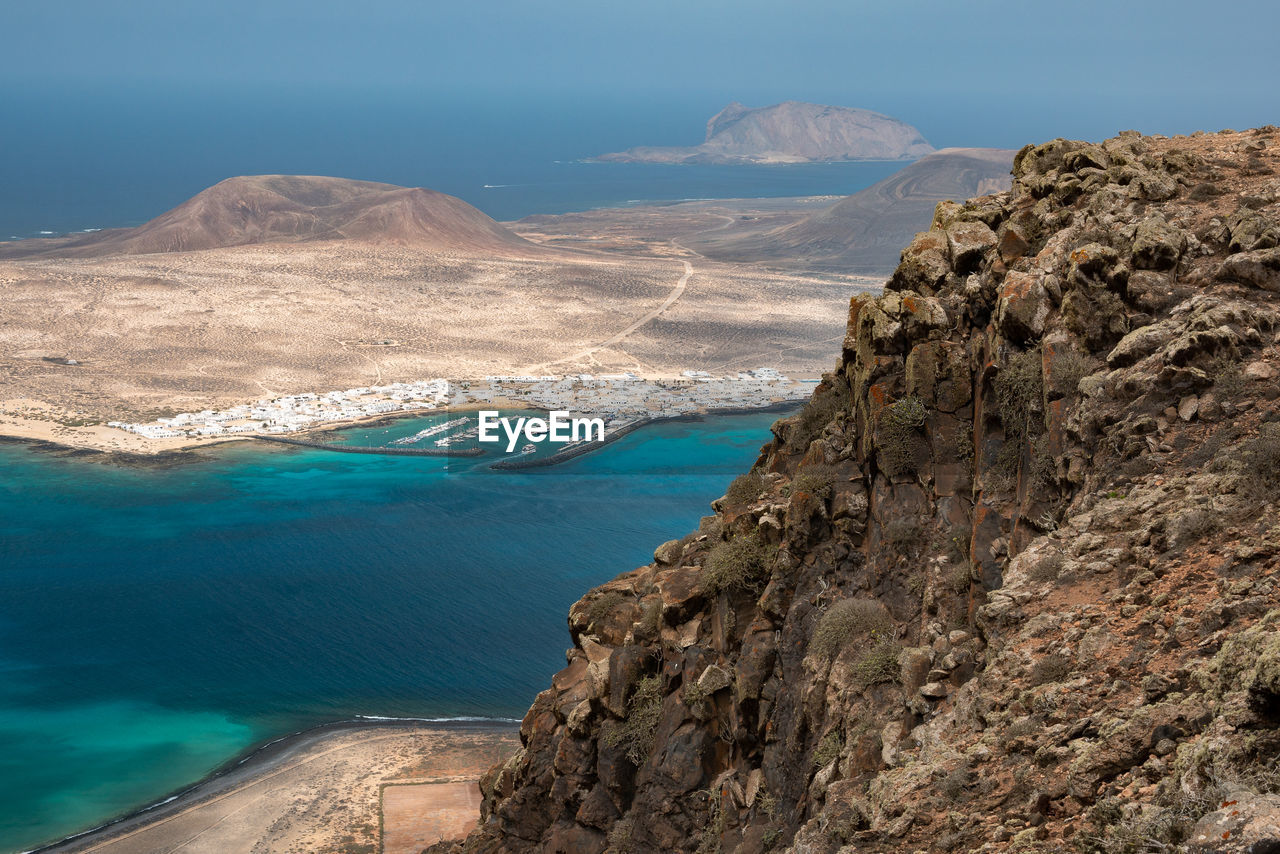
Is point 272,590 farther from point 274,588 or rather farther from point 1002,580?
point 1002,580

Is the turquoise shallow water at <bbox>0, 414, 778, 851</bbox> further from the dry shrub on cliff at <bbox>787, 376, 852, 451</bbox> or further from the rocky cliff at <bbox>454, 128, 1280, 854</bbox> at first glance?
the dry shrub on cliff at <bbox>787, 376, 852, 451</bbox>

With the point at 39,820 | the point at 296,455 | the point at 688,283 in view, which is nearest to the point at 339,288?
the point at 688,283

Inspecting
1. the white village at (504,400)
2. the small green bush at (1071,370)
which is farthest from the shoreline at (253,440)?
the small green bush at (1071,370)

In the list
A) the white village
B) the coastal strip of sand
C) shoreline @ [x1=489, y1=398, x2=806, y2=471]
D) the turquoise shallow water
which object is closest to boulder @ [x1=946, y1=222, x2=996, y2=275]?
the coastal strip of sand

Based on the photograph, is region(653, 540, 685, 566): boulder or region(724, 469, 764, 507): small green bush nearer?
region(724, 469, 764, 507): small green bush

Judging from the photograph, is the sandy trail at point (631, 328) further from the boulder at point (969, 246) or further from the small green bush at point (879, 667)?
the small green bush at point (879, 667)

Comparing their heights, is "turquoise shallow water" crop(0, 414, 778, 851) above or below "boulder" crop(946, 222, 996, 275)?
below

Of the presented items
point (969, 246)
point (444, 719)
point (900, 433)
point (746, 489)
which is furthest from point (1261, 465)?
point (444, 719)

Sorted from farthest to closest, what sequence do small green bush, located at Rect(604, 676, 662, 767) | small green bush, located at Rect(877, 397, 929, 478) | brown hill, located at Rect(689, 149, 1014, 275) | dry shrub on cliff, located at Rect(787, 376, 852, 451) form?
brown hill, located at Rect(689, 149, 1014, 275)
dry shrub on cliff, located at Rect(787, 376, 852, 451)
small green bush, located at Rect(604, 676, 662, 767)
small green bush, located at Rect(877, 397, 929, 478)
